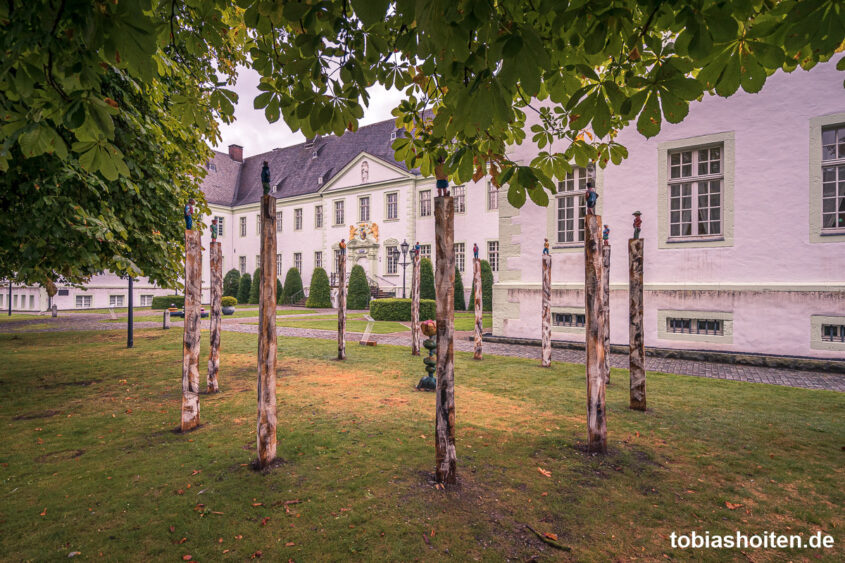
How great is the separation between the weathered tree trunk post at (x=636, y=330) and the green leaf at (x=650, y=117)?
11.5 ft

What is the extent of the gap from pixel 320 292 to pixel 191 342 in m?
27.3

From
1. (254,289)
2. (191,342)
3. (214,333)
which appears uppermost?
(254,289)

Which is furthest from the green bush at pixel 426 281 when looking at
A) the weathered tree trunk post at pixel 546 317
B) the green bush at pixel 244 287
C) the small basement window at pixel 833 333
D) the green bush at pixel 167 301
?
the small basement window at pixel 833 333

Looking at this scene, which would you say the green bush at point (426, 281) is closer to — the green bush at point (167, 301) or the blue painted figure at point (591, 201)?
the green bush at point (167, 301)

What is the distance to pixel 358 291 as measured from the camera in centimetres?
2936

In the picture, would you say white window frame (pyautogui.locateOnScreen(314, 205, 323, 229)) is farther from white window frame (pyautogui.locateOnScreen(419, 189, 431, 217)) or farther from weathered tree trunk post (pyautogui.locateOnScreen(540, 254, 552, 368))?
weathered tree trunk post (pyautogui.locateOnScreen(540, 254, 552, 368))

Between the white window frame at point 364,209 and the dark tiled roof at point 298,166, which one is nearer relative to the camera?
the white window frame at point 364,209

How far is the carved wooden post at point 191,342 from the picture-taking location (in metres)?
4.59

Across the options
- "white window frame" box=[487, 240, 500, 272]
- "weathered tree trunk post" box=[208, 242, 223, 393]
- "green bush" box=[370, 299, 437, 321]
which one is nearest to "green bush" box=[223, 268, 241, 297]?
"green bush" box=[370, 299, 437, 321]

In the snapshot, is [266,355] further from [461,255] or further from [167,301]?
[167,301]

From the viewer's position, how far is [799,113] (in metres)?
8.80

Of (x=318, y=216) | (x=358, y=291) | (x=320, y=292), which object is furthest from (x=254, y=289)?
(x=358, y=291)

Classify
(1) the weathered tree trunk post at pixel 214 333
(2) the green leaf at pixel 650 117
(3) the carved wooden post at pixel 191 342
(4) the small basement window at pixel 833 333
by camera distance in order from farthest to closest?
(4) the small basement window at pixel 833 333, (1) the weathered tree trunk post at pixel 214 333, (3) the carved wooden post at pixel 191 342, (2) the green leaf at pixel 650 117

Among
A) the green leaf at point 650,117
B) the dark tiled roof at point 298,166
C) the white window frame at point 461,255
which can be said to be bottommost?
the green leaf at point 650,117
